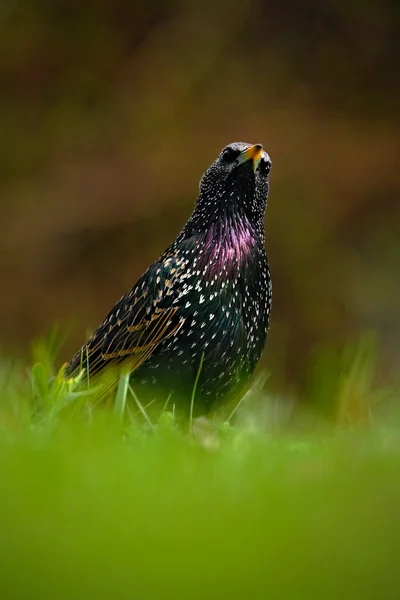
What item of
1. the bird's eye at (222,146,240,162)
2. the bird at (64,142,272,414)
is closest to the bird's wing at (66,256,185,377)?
the bird at (64,142,272,414)

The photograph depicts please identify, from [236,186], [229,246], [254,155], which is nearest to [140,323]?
[229,246]

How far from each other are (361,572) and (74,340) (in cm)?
625

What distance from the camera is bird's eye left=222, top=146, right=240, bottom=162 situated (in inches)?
137

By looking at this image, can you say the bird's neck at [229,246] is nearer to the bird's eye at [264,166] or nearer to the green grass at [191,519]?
the bird's eye at [264,166]

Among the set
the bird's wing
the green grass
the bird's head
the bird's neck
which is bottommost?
the green grass

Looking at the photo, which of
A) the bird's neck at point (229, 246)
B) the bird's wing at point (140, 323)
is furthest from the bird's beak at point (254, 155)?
the bird's wing at point (140, 323)

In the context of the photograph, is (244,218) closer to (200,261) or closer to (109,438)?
(200,261)

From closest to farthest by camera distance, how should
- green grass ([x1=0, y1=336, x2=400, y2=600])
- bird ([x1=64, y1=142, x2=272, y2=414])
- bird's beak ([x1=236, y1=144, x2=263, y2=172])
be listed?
green grass ([x1=0, y1=336, x2=400, y2=600]), bird ([x1=64, y1=142, x2=272, y2=414]), bird's beak ([x1=236, y1=144, x2=263, y2=172])

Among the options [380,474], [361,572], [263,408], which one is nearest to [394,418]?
[263,408]

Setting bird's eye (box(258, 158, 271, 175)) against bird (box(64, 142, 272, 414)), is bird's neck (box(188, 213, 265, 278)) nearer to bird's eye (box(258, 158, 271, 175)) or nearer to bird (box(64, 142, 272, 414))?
bird (box(64, 142, 272, 414))

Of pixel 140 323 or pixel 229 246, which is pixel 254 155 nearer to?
pixel 229 246

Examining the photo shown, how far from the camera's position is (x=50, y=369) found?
10.7ft

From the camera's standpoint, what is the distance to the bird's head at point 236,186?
3.42 metres

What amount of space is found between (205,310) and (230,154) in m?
0.63
